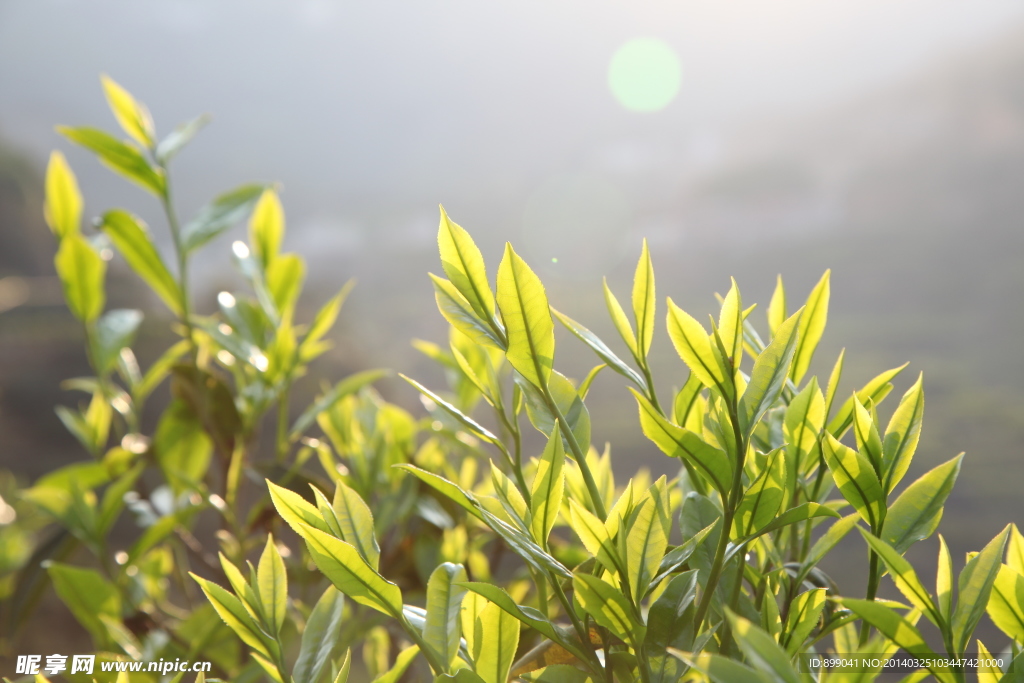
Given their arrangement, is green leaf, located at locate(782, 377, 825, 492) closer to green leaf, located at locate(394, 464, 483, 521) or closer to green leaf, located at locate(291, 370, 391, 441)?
green leaf, located at locate(394, 464, 483, 521)

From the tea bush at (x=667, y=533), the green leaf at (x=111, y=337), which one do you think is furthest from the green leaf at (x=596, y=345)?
the green leaf at (x=111, y=337)

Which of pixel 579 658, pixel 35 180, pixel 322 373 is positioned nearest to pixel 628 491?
pixel 579 658

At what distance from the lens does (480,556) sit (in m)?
0.57

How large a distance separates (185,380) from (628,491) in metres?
0.44

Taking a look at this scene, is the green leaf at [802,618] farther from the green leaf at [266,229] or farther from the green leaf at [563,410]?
the green leaf at [266,229]

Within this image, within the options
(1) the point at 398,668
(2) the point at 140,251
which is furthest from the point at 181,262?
(1) the point at 398,668

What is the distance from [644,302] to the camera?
0.87 ft

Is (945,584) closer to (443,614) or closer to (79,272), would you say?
(443,614)

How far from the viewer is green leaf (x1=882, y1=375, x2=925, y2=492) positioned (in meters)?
0.24

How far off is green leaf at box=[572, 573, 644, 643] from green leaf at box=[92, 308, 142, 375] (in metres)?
0.51

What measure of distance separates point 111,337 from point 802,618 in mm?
586

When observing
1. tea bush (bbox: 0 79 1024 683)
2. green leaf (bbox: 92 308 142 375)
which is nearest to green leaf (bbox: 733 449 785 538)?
tea bush (bbox: 0 79 1024 683)

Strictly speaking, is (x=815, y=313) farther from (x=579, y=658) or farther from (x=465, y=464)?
(x=465, y=464)

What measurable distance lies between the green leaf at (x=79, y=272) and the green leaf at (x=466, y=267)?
427 millimetres
